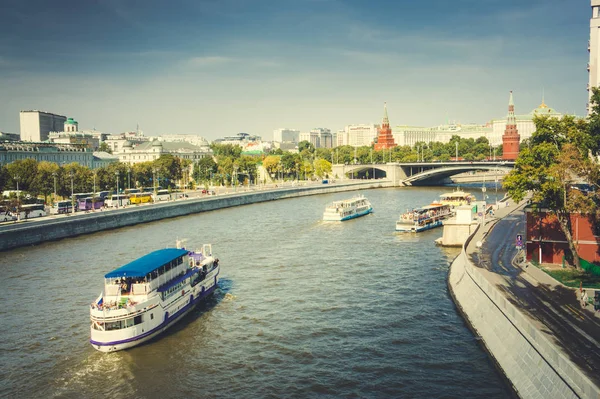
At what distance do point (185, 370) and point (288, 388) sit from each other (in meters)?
6.05

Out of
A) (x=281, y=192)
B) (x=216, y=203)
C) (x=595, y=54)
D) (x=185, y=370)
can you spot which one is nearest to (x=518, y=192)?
(x=185, y=370)

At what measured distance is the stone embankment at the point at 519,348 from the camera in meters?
19.8

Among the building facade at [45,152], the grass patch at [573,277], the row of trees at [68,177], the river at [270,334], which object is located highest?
the building facade at [45,152]

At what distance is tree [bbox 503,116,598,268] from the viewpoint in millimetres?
→ 36531

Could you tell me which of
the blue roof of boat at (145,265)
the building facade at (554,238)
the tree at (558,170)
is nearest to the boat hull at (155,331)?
the blue roof of boat at (145,265)

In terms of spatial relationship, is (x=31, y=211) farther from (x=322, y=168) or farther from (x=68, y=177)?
(x=322, y=168)

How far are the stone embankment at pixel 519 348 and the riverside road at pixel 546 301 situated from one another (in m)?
0.89

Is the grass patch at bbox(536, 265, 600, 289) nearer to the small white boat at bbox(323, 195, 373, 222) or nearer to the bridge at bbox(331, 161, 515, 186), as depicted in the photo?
the small white boat at bbox(323, 195, 373, 222)

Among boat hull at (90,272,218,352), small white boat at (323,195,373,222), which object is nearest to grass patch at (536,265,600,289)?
boat hull at (90,272,218,352)

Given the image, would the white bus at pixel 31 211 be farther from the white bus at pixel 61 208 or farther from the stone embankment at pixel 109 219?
the stone embankment at pixel 109 219

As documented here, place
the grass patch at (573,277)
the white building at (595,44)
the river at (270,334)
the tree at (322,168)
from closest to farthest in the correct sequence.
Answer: the river at (270,334), the grass patch at (573,277), the white building at (595,44), the tree at (322,168)

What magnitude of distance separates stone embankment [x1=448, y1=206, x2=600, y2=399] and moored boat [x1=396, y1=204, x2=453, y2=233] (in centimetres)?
3361

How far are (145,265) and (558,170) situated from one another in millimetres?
28839

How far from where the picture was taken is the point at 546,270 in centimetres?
3781
